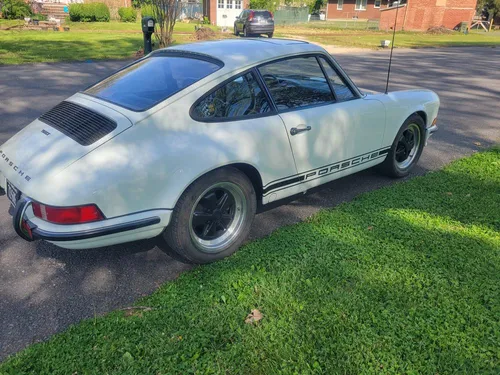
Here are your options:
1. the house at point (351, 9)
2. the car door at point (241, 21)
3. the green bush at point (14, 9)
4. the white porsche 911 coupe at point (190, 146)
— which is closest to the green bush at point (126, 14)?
the green bush at point (14, 9)

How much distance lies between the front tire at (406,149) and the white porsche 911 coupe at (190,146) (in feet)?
1.74

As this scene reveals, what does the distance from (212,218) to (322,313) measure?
42.8 inches

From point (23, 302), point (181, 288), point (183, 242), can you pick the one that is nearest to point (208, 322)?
point (181, 288)

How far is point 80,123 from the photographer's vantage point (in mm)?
3000

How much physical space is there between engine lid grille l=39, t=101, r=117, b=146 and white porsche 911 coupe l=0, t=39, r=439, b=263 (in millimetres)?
11

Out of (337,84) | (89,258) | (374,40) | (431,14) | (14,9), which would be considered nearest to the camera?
(89,258)

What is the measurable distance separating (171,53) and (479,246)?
3050 millimetres

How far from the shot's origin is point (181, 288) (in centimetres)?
292

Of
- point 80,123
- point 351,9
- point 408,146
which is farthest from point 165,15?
point 351,9

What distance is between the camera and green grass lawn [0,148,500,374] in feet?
7.56

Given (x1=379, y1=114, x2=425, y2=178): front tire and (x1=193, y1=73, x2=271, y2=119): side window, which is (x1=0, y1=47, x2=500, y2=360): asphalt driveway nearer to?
(x1=379, y1=114, x2=425, y2=178): front tire

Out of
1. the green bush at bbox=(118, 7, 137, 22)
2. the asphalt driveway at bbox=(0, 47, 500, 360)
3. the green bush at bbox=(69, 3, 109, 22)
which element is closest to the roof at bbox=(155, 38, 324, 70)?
the asphalt driveway at bbox=(0, 47, 500, 360)

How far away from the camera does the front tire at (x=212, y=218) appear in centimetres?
296

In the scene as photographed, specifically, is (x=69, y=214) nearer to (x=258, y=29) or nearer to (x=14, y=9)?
(x=258, y=29)
